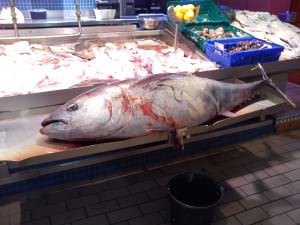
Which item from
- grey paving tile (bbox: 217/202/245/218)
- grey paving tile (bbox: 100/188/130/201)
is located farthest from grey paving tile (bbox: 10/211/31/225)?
grey paving tile (bbox: 217/202/245/218)

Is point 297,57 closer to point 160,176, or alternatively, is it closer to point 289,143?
point 289,143

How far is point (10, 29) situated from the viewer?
2.97m

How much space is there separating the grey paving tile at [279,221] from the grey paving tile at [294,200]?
0.20 m

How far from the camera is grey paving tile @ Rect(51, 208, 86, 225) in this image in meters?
2.50

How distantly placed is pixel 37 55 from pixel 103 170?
128 cm

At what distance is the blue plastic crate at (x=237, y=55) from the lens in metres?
2.71

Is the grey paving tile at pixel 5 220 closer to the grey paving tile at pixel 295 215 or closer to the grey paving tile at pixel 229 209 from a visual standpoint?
the grey paving tile at pixel 229 209

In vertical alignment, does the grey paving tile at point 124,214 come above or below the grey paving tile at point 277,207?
below

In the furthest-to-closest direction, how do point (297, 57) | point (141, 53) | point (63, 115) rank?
point (297, 57) → point (141, 53) → point (63, 115)

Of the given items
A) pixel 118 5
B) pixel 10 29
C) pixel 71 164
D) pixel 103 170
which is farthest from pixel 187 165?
pixel 118 5

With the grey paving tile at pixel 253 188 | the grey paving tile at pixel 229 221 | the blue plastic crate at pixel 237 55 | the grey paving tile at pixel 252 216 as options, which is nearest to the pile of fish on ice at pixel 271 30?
the blue plastic crate at pixel 237 55

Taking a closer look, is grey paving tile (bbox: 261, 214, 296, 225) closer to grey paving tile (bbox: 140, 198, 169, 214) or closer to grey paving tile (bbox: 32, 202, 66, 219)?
grey paving tile (bbox: 140, 198, 169, 214)


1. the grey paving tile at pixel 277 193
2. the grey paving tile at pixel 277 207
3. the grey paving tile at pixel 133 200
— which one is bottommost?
the grey paving tile at pixel 133 200

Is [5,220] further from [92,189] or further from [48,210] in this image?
[92,189]
